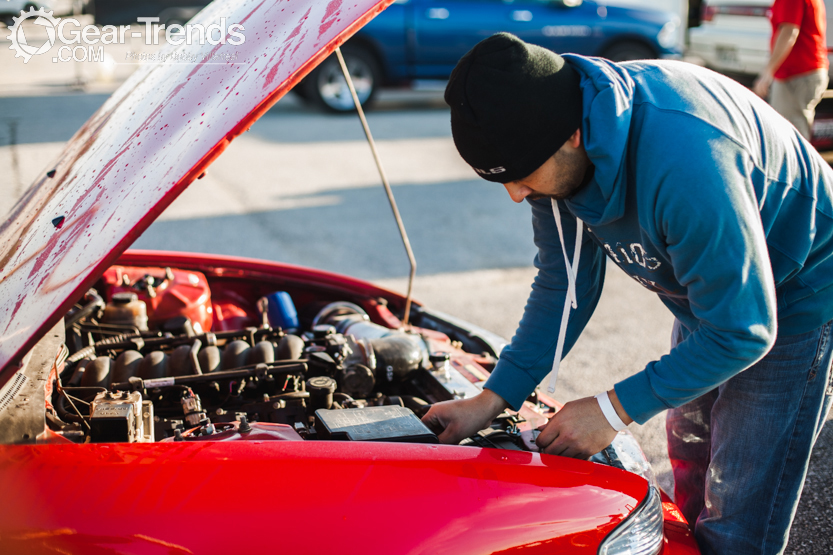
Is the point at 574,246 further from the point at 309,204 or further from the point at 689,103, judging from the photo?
the point at 309,204

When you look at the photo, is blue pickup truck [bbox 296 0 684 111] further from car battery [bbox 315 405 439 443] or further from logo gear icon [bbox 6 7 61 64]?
car battery [bbox 315 405 439 443]

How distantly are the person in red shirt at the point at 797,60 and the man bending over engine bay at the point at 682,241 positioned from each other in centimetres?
422

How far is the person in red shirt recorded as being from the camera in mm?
4988

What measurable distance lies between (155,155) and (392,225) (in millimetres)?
4098

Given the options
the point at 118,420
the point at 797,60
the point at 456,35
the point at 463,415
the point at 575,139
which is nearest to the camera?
the point at 575,139

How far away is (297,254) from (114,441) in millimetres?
3429

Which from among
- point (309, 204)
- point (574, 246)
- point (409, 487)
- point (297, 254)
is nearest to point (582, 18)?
point (309, 204)

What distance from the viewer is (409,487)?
4.30 feet

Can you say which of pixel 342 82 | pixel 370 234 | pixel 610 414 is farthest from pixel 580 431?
pixel 342 82

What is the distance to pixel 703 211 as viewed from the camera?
123 cm

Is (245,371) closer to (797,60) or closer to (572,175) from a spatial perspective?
(572,175)

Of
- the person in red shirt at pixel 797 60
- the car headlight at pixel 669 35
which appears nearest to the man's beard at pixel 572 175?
the person in red shirt at pixel 797 60

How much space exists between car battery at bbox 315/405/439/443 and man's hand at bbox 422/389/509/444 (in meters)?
0.08

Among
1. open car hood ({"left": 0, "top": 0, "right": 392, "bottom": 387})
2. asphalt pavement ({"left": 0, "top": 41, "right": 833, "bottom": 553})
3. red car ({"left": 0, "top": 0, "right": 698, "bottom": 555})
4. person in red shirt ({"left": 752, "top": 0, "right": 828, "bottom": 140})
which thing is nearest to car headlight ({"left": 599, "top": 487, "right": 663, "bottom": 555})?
red car ({"left": 0, "top": 0, "right": 698, "bottom": 555})
